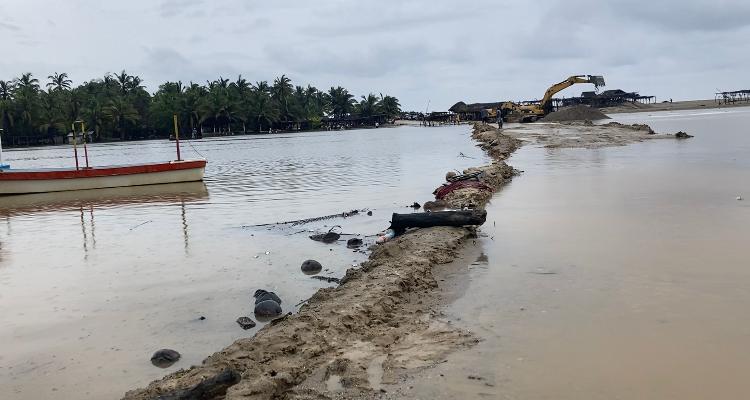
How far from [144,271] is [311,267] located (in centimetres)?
268

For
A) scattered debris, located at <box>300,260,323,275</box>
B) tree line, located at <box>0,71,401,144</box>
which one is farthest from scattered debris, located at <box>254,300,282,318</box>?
tree line, located at <box>0,71,401,144</box>

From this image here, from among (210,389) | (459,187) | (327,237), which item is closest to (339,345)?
(210,389)

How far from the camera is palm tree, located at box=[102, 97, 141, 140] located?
88.6 m

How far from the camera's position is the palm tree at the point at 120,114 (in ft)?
291

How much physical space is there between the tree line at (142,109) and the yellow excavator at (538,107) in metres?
42.3

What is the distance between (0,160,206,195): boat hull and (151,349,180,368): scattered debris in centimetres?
1945

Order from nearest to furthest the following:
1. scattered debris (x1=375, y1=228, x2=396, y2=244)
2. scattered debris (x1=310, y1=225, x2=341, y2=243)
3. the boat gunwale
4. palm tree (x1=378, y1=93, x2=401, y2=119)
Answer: scattered debris (x1=375, y1=228, x2=396, y2=244) → scattered debris (x1=310, y1=225, x2=341, y2=243) → the boat gunwale → palm tree (x1=378, y1=93, x2=401, y2=119)

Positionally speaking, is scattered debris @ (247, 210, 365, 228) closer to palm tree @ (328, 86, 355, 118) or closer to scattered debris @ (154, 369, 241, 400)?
scattered debris @ (154, 369, 241, 400)

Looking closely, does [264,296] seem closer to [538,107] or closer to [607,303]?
[607,303]

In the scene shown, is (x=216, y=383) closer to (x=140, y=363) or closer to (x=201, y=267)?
(x=140, y=363)

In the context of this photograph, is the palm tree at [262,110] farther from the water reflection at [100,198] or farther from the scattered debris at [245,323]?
the scattered debris at [245,323]

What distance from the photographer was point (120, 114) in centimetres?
9069

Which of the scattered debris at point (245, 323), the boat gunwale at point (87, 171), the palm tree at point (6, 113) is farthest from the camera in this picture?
the palm tree at point (6, 113)

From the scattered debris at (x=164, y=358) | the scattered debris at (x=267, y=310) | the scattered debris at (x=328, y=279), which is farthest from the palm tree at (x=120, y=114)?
the scattered debris at (x=164, y=358)
